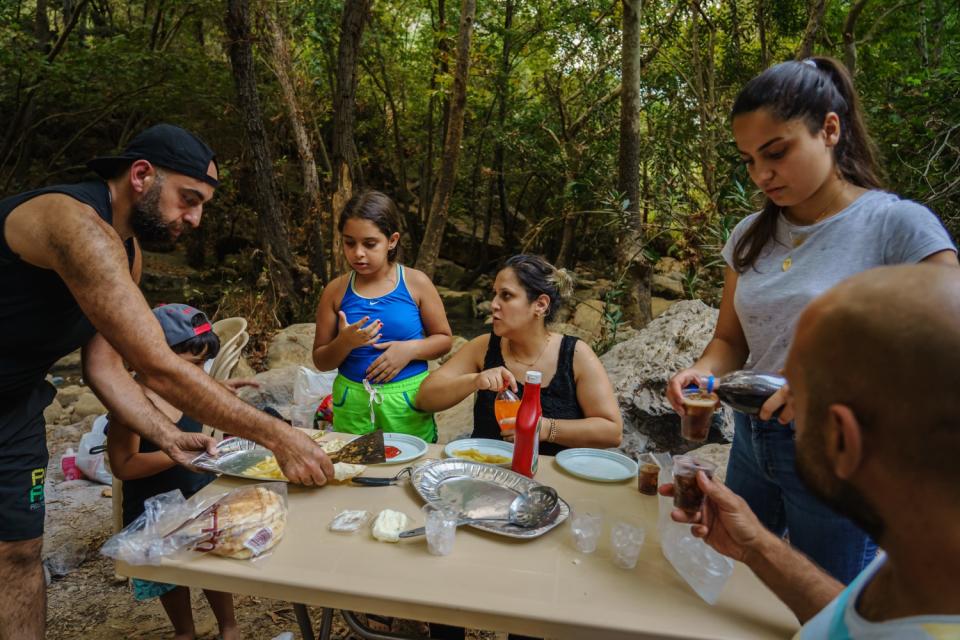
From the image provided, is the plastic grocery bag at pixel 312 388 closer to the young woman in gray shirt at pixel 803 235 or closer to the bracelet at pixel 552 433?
the bracelet at pixel 552 433

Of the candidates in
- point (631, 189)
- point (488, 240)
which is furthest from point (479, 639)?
point (488, 240)

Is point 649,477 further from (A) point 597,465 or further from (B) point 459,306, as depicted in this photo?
(B) point 459,306

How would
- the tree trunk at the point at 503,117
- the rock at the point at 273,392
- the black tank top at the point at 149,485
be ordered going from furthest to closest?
the tree trunk at the point at 503,117, the rock at the point at 273,392, the black tank top at the point at 149,485

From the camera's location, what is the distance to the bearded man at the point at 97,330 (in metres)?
1.79

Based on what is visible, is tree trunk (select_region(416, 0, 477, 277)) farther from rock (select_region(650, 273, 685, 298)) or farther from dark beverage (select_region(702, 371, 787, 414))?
dark beverage (select_region(702, 371, 787, 414))

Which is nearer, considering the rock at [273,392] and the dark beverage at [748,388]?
the dark beverage at [748,388]

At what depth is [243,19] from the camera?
6.72 metres

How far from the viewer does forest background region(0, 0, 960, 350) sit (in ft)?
20.5

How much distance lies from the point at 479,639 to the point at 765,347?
2040 millimetres

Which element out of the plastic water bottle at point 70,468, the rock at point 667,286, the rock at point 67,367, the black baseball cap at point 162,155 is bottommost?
the rock at point 67,367

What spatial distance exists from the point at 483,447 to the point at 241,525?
0.98 meters

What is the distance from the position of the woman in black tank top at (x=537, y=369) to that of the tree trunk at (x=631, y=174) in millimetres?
3688

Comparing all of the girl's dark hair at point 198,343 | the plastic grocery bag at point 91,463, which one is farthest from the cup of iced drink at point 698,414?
the plastic grocery bag at point 91,463

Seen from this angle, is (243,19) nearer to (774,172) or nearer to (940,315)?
Answer: (774,172)
